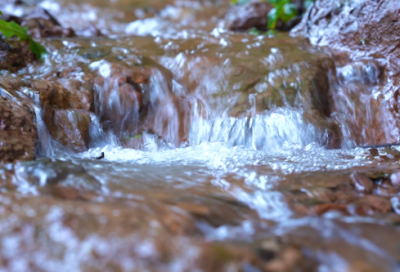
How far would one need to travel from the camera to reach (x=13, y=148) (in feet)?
7.30

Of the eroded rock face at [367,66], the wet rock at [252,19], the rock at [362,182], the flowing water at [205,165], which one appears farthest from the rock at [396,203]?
the wet rock at [252,19]

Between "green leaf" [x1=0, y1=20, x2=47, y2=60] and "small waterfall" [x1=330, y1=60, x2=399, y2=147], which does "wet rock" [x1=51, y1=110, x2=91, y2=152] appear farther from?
"small waterfall" [x1=330, y1=60, x2=399, y2=147]

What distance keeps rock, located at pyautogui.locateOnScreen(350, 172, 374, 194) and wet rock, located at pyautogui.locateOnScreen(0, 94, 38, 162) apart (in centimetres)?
226

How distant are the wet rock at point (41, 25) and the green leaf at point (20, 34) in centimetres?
96

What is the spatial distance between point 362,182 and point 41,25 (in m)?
5.19

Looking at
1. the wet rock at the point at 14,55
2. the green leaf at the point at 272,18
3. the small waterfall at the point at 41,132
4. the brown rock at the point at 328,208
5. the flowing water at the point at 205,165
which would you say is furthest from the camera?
the green leaf at the point at 272,18

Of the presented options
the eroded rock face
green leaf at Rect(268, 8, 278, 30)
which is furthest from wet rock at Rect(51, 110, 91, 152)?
green leaf at Rect(268, 8, 278, 30)

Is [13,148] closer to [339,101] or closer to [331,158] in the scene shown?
[331,158]

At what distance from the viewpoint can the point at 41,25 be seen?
520 cm

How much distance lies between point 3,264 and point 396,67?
442 cm

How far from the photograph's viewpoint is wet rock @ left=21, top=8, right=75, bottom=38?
5.08 meters

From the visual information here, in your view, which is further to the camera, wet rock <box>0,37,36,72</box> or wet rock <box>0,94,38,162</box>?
wet rock <box>0,37,36,72</box>

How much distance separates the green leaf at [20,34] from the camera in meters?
3.74

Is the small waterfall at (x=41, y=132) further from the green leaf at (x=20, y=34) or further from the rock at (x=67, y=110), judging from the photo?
the green leaf at (x=20, y=34)
